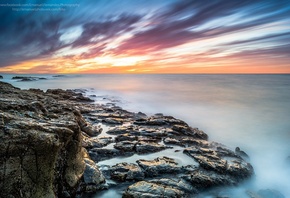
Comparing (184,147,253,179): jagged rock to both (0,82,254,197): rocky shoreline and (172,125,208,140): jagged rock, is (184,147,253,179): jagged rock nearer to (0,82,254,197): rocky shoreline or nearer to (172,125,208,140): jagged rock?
(0,82,254,197): rocky shoreline

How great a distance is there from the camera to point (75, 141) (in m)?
5.70

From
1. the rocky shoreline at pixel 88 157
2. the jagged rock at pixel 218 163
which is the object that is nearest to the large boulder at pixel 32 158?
the rocky shoreline at pixel 88 157

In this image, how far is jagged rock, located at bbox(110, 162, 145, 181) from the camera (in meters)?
6.91

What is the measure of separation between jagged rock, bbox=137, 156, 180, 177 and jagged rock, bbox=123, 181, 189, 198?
1.07 m

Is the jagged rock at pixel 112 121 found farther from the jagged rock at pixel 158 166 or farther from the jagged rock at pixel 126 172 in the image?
the jagged rock at pixel 126 172

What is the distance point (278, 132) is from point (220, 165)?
12488 mm

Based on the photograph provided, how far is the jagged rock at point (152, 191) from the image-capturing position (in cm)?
570

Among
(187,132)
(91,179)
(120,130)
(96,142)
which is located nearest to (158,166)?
(91,179)

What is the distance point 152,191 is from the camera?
580 centimetres

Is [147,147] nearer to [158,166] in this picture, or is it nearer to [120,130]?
[158,166]

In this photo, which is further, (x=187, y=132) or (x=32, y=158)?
(x=187, y=132)

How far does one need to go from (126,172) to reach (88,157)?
4.95 feet

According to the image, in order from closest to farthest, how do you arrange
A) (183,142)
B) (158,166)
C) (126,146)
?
(158,166), (126,146), (183,142)

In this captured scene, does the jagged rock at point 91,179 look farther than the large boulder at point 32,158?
Yes
